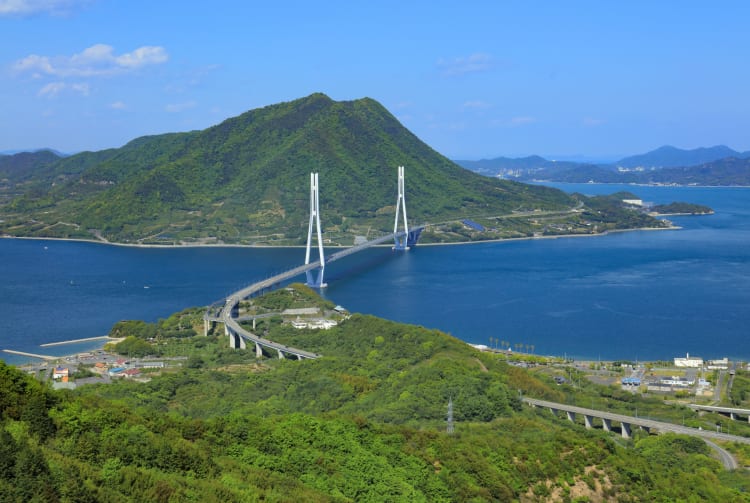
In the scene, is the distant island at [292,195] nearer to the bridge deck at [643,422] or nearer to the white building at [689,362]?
the white building at [689,362]

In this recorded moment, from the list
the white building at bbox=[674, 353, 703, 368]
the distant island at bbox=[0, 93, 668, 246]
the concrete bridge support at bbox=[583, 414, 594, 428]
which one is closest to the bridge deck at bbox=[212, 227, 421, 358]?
the concrete bridge support at bbox=[583, 414, 594, 428]

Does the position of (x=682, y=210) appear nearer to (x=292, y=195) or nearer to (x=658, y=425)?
(x=292, y=195)

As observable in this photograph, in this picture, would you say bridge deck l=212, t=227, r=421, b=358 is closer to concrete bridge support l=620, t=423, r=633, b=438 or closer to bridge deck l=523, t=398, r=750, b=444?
bridge deck l=523, t=398, r=750, b=444

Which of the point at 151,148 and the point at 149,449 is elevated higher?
the point at 151,148

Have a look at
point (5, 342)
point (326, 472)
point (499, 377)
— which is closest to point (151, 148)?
point (5, 342)

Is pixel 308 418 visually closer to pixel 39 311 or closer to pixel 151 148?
pixel 39 311

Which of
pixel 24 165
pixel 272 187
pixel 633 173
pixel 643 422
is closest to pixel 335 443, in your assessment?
pixel 643 422

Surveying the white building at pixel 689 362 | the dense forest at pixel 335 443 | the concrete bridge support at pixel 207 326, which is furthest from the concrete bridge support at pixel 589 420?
the concrete bridge support at pixel 207 326

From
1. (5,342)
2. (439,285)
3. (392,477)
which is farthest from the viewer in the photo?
(439,285)
